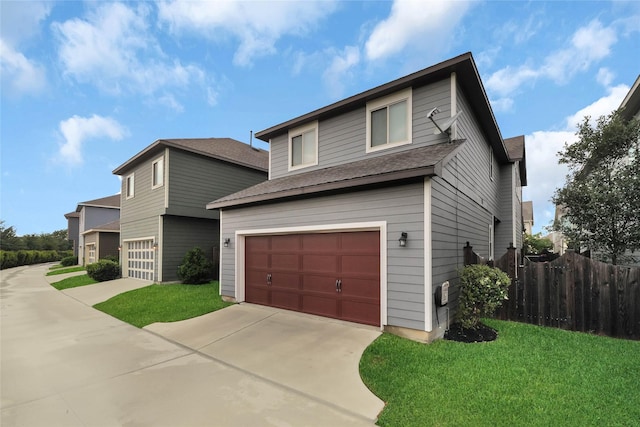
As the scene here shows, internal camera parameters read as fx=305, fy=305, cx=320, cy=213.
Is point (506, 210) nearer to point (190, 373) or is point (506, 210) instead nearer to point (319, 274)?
point (319, 274)

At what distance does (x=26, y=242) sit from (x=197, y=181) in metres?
41.2

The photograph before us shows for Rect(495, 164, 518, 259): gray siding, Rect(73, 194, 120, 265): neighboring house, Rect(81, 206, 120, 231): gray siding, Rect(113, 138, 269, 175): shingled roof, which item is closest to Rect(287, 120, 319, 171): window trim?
Rect(113, 138, 269, 175): shingled roof

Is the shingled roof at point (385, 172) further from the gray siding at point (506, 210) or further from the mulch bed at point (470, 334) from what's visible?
the gray siding at point (506, 210)

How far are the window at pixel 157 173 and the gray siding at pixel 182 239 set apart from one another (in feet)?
5.73

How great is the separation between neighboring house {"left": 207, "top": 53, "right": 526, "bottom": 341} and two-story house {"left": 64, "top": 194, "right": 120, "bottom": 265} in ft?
58.5

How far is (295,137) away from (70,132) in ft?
62.1

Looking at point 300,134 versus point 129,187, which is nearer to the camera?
point 300,134

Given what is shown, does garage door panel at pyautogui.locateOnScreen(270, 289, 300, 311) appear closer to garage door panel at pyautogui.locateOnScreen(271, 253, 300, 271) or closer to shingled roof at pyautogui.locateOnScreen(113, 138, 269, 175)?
garage door panel at pyautogui.locateOnScreen(271, 253, 300, 271)

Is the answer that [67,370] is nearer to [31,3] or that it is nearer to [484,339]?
[484,339]

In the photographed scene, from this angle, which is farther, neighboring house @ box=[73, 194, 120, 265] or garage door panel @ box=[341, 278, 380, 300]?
neighboring house @ box=[73, 194, 120, 265]

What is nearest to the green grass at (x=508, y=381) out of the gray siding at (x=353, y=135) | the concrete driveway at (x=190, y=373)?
the concrete driveway at (x=190, y=373)

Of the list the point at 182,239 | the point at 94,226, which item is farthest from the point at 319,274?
the point at 94,226

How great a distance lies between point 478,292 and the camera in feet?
19.9

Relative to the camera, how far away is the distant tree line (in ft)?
121
